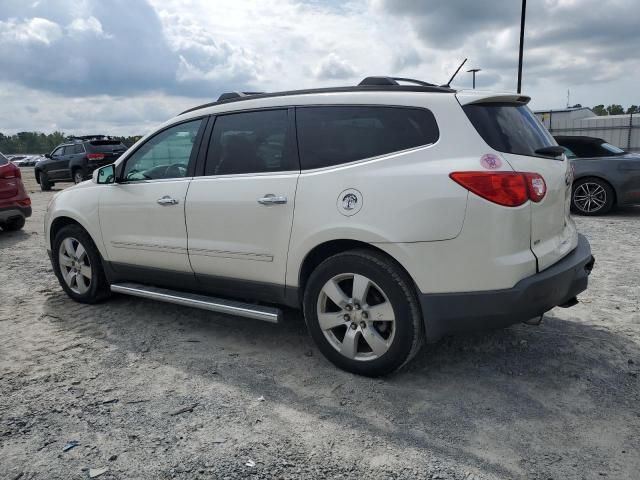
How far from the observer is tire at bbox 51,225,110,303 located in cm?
489

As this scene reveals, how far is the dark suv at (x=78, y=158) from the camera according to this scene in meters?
17.9

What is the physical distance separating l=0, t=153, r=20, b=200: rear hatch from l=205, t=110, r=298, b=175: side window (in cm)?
621

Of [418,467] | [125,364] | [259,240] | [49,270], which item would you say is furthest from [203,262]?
[49,270]

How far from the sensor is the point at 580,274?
3398 mm

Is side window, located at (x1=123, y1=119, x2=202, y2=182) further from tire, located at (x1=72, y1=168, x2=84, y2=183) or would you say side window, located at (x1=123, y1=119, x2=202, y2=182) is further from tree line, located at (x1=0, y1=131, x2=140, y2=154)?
tree line, located at (x1=0, y1=131, x2=140, y2=154)

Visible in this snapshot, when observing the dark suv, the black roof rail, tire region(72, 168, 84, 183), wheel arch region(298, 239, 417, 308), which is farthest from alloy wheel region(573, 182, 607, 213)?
tire region(72, 168, 84, 183)

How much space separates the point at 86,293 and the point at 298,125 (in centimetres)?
268

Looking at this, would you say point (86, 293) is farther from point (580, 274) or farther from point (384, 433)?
point (580, 274)

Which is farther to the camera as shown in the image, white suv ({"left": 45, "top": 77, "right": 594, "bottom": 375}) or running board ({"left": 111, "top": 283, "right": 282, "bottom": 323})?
running board ({"left": 111, "top": 283, "right": 282, "bottom": 323})

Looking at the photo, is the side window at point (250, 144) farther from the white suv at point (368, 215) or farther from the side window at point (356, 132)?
the side window at point (356, 132)

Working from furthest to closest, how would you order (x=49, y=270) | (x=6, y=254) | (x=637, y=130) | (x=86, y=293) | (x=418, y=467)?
(x=637, y=130), (x=6, y=254), (x=49, y=270), (x=86, y=293), (x=418, y=467)

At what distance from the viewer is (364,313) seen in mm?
3268

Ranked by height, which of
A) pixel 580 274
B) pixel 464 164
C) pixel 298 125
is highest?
pixel 298 125

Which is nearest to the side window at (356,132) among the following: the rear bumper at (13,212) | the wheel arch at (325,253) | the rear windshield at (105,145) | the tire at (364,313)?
the wheel arch at (325,253)
